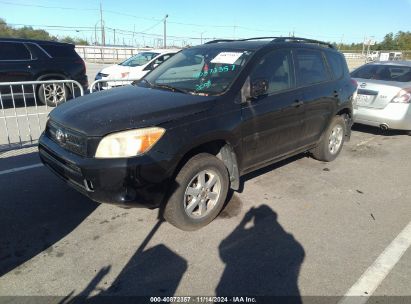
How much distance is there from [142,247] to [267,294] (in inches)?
48.0

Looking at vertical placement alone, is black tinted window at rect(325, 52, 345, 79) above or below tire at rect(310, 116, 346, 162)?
above

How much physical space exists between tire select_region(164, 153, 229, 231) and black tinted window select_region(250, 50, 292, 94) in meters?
1.09

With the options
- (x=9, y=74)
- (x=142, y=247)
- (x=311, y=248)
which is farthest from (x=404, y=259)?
(x=9, y=74)

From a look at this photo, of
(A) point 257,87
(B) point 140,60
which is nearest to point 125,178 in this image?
(A) point 257,87

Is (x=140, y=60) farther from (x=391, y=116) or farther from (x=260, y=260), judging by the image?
(x=260, y=260)

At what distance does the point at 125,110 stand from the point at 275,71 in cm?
192

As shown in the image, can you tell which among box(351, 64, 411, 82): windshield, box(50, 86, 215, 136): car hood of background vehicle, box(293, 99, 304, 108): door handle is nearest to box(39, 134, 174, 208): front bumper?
box(50, 86, 215, 136): car hood of background vehicle

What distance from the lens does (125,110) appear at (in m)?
3.22

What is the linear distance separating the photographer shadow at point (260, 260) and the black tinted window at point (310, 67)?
1.97 m

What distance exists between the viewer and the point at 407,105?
6699mm

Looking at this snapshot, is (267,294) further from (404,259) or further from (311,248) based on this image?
(404,259)

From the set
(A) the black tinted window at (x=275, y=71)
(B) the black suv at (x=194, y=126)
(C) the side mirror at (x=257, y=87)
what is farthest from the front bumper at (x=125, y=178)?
(A) the black tinted window at (x=275, y=71)

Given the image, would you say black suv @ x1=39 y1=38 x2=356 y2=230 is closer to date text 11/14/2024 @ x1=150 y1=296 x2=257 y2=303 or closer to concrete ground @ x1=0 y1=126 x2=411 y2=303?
concrete ground @ x1=0 y1=126 x2=411 y2=303

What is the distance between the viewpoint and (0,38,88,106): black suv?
9219 millimetres
